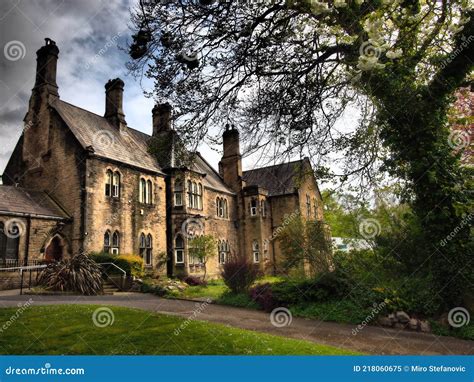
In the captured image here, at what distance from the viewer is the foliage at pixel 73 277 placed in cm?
1534

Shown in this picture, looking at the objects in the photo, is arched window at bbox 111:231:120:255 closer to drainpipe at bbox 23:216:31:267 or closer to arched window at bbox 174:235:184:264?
drainpipe at bbox 23:216:31:267

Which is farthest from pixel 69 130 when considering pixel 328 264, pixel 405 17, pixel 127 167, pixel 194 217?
pixel 405 17

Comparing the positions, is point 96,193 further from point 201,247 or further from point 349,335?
point 349,335

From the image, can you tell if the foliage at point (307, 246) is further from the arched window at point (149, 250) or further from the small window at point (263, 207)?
the small window at point (263, 207)

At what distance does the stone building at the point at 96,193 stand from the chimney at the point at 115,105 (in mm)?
76

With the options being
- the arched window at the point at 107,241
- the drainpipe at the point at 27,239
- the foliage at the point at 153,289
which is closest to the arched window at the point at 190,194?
the arched window at the point at 107,241

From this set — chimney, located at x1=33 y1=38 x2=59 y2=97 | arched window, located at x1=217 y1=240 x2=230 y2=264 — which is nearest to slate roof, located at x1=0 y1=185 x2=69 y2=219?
chimney, located at x1=33 y1=38 x2=59 y2=97

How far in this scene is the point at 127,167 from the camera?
2356 cm

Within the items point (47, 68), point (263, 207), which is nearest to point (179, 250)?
point (263, 207)

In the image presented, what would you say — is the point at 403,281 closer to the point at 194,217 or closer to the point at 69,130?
the point at 194,217

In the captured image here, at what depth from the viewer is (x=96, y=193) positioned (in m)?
21.2

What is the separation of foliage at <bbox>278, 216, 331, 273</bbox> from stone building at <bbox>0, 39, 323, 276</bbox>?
1634mm

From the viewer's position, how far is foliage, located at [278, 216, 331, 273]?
14.6m

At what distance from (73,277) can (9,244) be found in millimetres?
5310
